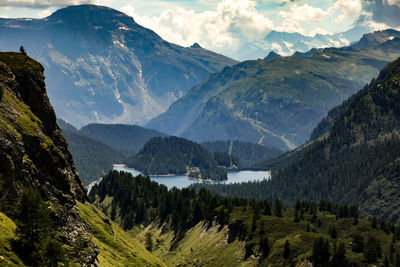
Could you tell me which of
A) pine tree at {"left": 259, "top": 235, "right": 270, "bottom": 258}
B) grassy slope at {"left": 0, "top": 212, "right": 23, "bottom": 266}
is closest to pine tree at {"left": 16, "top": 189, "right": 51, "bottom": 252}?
grassy slope at {"left": 0, "top": 212, "right": 23, "bottom": 266}

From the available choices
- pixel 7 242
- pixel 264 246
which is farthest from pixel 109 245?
pixel 7 242

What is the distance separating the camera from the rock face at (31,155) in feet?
332

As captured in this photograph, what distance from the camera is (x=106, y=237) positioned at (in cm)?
15488

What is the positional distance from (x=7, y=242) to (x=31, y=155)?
1163 inches

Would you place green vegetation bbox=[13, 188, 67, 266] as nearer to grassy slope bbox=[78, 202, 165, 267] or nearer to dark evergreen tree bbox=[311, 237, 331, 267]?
grassy slope bbox=[78, 202, 165, 267]

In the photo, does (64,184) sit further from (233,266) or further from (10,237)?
(233,266)

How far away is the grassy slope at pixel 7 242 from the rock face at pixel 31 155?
6758 mm

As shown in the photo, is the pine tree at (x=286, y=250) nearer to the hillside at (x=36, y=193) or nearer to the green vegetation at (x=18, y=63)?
the hillside at (x=36, y=193)

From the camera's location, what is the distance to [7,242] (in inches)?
3388

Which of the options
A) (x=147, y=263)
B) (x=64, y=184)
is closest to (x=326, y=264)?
(x=147, y=263)

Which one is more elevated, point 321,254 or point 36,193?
point 36,193

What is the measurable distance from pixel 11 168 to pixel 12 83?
36155mm

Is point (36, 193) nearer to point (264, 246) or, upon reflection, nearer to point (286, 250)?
point (286, 250)

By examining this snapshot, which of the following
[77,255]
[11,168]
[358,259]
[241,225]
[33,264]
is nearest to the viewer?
[33,264]
